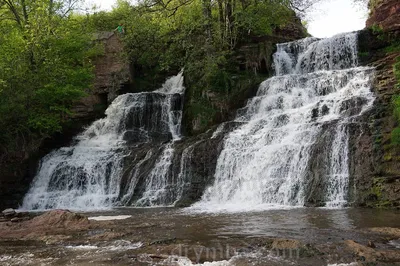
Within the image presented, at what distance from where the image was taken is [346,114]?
1562cm

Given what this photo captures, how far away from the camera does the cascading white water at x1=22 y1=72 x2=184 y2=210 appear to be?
1731cm

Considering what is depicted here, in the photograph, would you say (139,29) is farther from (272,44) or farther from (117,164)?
(117,164)

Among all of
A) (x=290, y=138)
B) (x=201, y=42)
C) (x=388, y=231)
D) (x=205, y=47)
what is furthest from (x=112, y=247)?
(x=201, y=42)

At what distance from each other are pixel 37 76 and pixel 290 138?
1309 cm

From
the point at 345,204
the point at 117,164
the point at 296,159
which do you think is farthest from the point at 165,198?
the point at 345,204

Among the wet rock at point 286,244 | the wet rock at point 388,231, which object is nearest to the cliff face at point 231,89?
the wet rock at point 388,231

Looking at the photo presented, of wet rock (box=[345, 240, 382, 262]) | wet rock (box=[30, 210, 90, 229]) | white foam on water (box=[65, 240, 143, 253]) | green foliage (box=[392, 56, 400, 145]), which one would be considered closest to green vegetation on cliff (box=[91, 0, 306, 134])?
green foliage (box=[392, 56, 400, 145])

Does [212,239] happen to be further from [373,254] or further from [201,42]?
[201,42]

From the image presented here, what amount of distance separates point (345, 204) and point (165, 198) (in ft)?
22.5

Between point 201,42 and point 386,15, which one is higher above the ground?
point 386,15

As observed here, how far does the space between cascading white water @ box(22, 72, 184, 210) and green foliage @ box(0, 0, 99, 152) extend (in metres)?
1.89

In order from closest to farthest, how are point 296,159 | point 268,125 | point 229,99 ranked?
point 296,159, point 268,125, point 229,99

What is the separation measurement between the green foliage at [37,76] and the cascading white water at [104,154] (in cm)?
189

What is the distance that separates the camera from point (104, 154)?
1928cm
